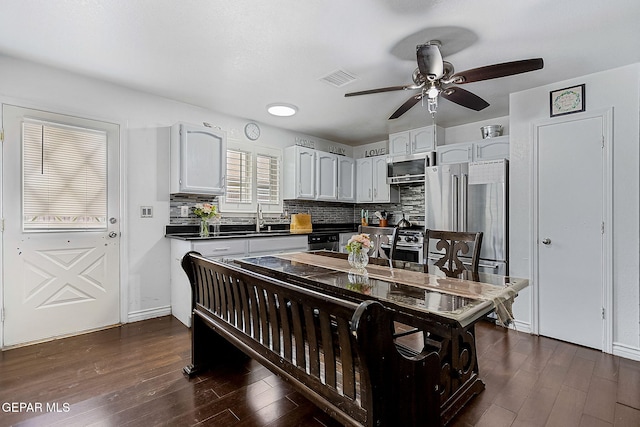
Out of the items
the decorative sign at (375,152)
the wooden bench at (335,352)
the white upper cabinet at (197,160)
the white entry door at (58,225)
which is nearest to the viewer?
the wooden bench at (335,352)

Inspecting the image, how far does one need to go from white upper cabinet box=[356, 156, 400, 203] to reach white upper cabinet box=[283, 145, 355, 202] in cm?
17

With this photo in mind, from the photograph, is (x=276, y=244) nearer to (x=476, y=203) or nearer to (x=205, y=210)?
(x=205, y=210)

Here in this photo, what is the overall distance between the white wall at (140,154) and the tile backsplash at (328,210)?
19 cm

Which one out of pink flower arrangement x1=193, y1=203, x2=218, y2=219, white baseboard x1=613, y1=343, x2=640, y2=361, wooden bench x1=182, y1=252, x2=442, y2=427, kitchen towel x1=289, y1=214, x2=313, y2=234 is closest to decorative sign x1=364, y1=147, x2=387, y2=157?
kitchen towel x1=289, y1=214, x2=313, y2=234

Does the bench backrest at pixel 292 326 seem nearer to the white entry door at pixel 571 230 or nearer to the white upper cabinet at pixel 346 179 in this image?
the white entry door at pixel 571 230

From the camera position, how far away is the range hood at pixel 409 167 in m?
4.33

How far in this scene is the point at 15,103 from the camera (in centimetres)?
Result: 269

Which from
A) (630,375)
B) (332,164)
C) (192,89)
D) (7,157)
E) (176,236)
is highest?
(192,89)

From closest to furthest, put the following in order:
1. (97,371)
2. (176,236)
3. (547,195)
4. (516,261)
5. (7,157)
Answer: (97,371), (7,157), (547,195), (516,261), (176,236)

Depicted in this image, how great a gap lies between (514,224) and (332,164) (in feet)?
8.93

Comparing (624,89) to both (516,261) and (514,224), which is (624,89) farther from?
(516,261)

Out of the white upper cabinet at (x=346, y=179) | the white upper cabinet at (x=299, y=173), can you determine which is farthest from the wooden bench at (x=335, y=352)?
the white upper cabinet at (x=346, y=179)

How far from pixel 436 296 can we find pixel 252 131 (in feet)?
11.9

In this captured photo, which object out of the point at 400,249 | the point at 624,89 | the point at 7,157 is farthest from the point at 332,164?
the point at 7,157
